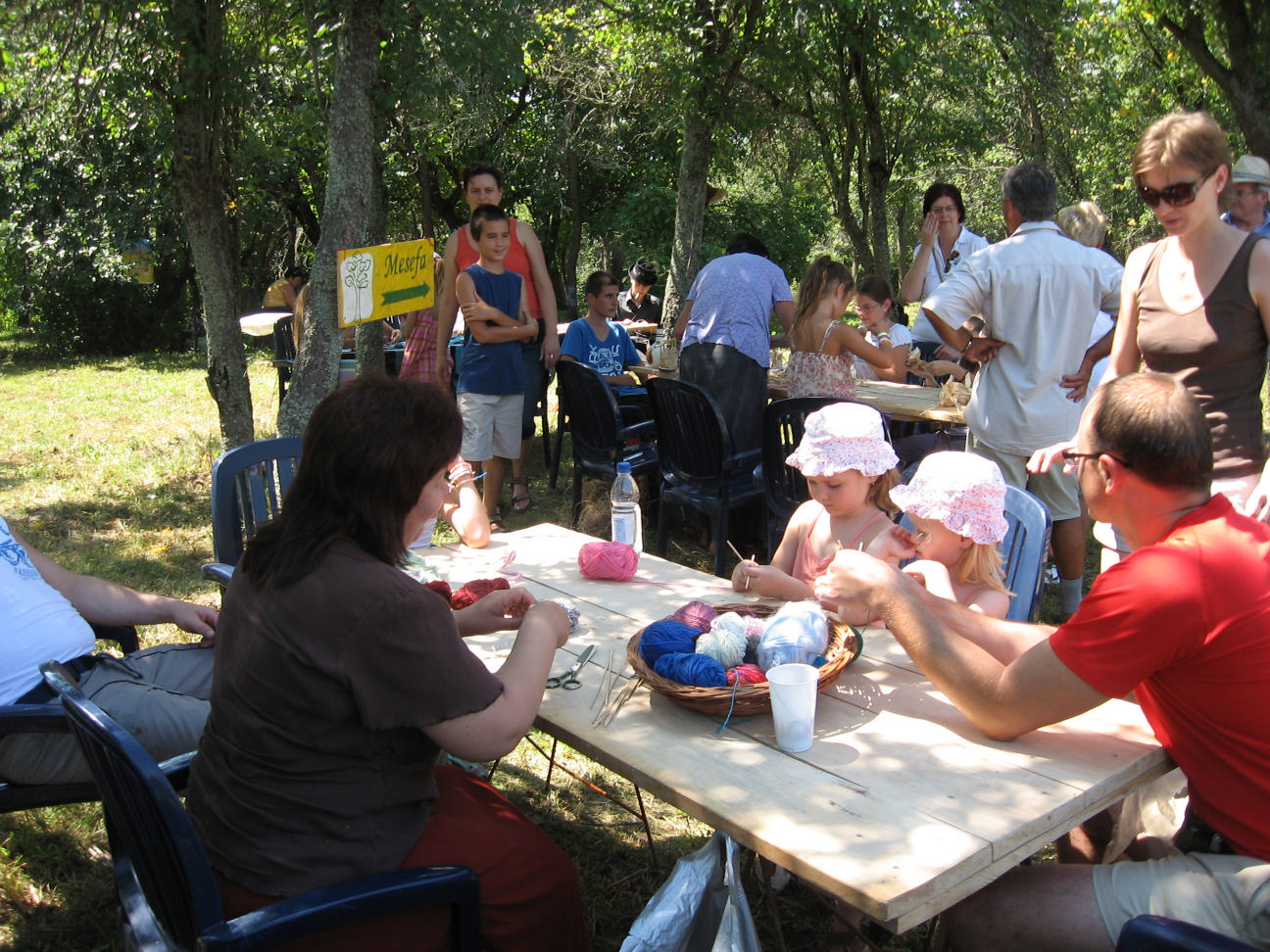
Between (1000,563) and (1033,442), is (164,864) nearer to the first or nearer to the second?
(1000,563)

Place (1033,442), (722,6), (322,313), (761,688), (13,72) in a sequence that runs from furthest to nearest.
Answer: (722,6) < (13,72) < (322,313) < (1033,442) < (761,688)

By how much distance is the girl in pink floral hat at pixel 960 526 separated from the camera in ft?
7.48

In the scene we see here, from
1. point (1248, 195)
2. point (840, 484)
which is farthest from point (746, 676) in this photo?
point (1248, 195)

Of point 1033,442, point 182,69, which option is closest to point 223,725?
point 1033,442

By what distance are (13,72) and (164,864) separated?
6.51m

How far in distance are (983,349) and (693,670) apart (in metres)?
2.39

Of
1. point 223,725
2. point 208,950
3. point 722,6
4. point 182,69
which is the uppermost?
point 722,6

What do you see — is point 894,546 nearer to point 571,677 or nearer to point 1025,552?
point 1025,552

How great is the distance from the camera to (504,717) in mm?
1632

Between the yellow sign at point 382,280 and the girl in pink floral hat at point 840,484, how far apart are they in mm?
2102

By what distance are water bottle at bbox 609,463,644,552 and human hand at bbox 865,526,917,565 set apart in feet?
2.37

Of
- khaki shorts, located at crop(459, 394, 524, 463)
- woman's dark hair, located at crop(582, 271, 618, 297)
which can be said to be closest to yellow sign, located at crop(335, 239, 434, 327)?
khaki shorts, located at crop(459, 394, 524, 463)

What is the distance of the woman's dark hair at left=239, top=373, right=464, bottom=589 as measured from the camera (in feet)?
5.27

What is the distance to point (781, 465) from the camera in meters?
4.58
